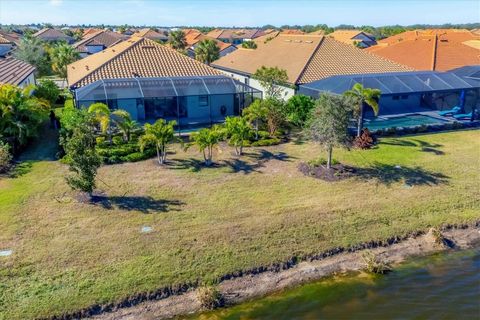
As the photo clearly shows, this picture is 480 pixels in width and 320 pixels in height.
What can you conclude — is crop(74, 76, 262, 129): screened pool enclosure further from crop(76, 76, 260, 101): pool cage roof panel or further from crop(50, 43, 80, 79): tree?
crop(50, 43, 80, 79): tree

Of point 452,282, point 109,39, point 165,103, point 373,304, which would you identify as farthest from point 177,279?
point 109,39

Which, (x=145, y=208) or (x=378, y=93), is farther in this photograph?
(x=378, y=93)

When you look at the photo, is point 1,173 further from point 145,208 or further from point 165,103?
point 165,103

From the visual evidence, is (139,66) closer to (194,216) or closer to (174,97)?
(174,97)

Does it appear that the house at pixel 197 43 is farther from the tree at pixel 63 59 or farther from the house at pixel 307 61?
the house at pixel 307 61

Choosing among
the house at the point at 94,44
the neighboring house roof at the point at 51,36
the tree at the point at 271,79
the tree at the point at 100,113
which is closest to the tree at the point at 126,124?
the tree at the point at 100,113

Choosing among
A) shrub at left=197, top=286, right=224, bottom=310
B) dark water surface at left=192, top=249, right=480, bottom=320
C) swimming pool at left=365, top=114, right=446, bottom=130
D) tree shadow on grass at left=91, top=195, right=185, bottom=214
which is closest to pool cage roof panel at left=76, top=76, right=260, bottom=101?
swimming pool at left=365, top=114, right=446, bottom=130
